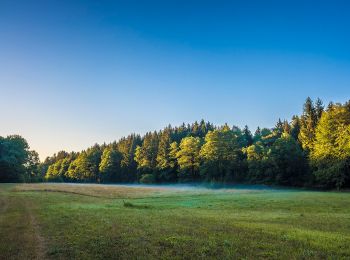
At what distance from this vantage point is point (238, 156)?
11381 cm

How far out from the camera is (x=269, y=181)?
9556cm

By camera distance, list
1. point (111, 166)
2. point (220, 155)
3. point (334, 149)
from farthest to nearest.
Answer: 1. point (111, 166)
2. point (220, 155)
3. point (334, 149)

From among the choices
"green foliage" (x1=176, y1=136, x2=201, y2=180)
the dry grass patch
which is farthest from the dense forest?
the dry grass patch

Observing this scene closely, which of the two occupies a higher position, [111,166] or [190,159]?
[190,159]

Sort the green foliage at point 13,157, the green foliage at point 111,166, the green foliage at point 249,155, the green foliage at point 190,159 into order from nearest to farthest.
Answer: the green foliage at point 249,155
the green foliage at point 13,157
the green foliage at point 190,159
the green foliage at point 111,166

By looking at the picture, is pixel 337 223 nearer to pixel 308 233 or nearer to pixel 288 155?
pixel 308 233

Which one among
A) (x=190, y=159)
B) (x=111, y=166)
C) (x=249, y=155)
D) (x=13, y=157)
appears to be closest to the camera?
(x=249, y=155)

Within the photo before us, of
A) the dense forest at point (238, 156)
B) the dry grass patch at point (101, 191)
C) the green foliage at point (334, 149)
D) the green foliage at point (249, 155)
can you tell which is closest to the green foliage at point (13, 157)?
the dense forest at point (238, 156)

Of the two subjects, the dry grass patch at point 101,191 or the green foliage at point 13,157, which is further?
the green foliage at point 13,157

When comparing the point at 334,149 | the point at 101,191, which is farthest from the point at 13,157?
the point at 334,149

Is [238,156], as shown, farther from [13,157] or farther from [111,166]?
[13,157]

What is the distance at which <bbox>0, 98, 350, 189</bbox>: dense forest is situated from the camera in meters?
73.7

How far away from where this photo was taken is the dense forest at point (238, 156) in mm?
73688

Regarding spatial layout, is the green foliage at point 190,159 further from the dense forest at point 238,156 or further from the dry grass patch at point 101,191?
the dry grass patch at point 101,191
